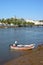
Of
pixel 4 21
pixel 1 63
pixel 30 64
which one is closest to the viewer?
pixel 30 64

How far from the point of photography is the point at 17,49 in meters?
25.9

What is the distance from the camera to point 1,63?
17.8 m

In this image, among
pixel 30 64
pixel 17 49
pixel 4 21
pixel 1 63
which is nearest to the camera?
pixel 30 64

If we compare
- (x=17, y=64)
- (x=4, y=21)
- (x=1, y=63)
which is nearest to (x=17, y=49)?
(x=1, y=63)

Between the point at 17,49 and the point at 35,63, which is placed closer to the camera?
the point at 35,63

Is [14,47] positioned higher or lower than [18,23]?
higher

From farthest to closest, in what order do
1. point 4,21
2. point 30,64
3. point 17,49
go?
point 4,21 < point 17,49 < point 30,64

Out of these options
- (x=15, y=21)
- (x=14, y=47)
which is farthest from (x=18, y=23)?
(x=14, y=47)

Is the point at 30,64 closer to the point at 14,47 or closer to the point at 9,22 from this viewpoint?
the point at 14,47

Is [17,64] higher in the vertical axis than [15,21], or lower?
higher

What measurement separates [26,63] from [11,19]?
169163 mm

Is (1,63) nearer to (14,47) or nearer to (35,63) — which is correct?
(35,63)

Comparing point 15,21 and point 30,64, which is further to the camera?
point 15,21

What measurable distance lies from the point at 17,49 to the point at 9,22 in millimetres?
154422
